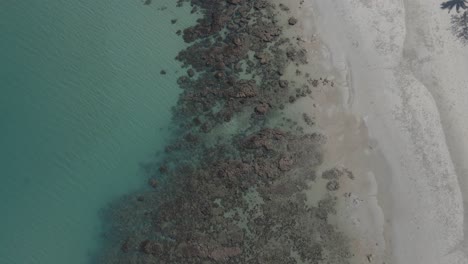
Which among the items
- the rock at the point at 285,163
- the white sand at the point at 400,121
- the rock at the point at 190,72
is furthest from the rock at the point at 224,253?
the rock at the point at 190,72

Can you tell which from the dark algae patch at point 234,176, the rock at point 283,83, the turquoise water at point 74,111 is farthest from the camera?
the rock at point 283,83

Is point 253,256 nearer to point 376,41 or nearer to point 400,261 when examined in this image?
point 400,261

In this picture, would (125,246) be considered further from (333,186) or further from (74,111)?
(333,186)

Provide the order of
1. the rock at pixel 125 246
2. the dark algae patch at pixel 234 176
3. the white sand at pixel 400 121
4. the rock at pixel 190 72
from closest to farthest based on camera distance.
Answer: the white sand at pixel 400 121, the dark algae patch at pixel 234 176, the rock at pixel 125 246, the rock at pixel 190 72

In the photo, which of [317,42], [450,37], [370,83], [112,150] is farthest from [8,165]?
[450,37]

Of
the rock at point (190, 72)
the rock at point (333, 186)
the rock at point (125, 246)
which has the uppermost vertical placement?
the rock at point (190, 72)

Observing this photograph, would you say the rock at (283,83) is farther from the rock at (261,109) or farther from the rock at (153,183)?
the rock at (153,183)

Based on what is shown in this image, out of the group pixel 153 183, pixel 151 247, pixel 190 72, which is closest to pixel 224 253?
pixel 151 247
